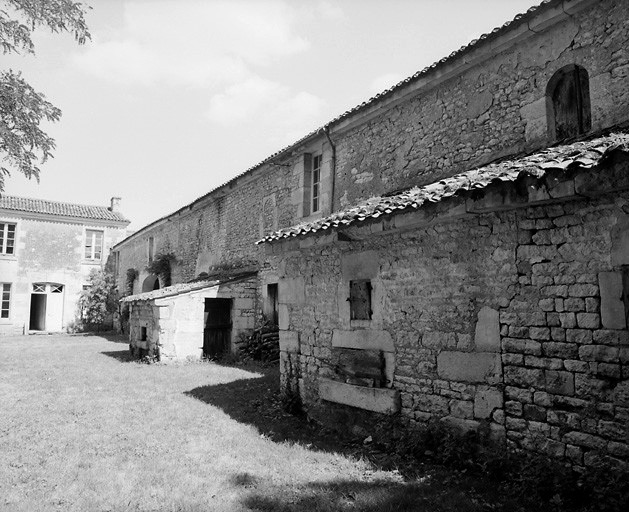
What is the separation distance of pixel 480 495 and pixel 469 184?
266 cm

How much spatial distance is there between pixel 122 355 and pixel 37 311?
15.2m

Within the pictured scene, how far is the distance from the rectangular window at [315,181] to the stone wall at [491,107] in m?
1.83

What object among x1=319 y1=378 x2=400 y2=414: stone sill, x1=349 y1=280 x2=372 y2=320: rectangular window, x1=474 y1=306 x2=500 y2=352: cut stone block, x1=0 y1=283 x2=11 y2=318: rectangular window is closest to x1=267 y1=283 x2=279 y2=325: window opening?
x1=319 y1=378 x2=400 y2=414: stone sill

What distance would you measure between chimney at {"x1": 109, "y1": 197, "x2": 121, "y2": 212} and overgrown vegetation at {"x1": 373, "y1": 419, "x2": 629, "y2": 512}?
88.0 feet

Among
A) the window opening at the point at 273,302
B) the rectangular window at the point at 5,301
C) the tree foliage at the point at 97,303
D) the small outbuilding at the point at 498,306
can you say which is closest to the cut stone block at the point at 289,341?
the small outbuilding at the point at 498,306

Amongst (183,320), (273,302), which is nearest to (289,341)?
(273,302)

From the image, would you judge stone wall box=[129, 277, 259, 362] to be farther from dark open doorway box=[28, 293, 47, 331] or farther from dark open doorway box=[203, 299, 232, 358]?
dark open doorway box=[28, 293, 47, 331]

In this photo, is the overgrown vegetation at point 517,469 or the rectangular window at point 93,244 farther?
the rectangular window at point 93,244

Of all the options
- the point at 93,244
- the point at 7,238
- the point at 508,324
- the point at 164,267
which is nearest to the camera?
the point at 508,324

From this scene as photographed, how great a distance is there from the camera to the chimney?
27844 mm

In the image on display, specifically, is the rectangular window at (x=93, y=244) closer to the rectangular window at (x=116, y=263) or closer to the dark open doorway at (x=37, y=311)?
the rectangular window at (x=116, y=263)

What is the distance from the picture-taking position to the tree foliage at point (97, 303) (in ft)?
79.7

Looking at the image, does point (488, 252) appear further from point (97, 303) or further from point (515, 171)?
point (97, 303)

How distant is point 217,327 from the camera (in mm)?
12609
